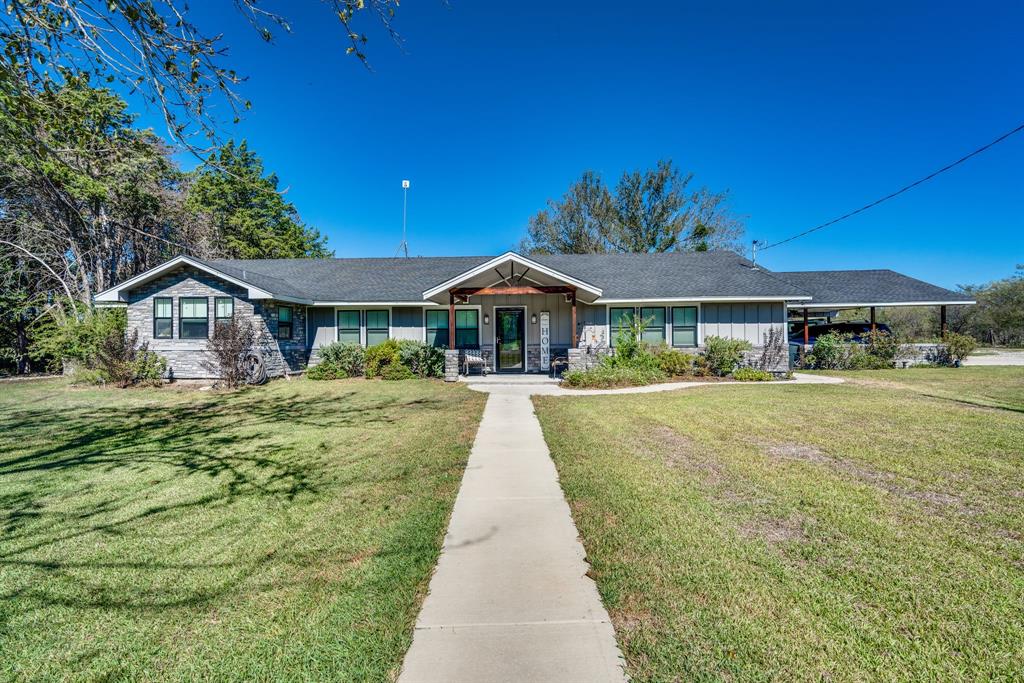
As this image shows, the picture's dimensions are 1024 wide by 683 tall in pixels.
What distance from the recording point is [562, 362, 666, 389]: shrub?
12.5 m

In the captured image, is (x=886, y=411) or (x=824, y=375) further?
(x=824, y=375)

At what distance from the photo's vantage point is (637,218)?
35125mm

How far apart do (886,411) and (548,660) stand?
946 cm

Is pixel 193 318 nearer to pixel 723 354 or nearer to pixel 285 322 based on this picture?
pixel 285 322

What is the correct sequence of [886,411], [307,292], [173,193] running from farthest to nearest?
1. [173,193]
2. [307,292]
3. [886,411]

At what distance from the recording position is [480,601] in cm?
274

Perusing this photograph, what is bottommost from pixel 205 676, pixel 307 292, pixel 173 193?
pixel 205 676

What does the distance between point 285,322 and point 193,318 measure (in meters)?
2.73

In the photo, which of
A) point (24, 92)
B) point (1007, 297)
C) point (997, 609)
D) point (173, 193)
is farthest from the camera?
point (1007, 297)

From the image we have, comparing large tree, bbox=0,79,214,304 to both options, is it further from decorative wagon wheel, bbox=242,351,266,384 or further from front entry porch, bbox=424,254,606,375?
front entry porch, bbox=424,254,606,375

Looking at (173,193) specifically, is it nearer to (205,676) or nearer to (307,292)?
(307,292)

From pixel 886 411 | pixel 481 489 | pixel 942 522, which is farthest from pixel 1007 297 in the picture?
pixel 481 489

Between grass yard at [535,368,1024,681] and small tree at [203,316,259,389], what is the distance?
10.5 m

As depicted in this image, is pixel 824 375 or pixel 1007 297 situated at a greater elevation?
pixel 1007 297
